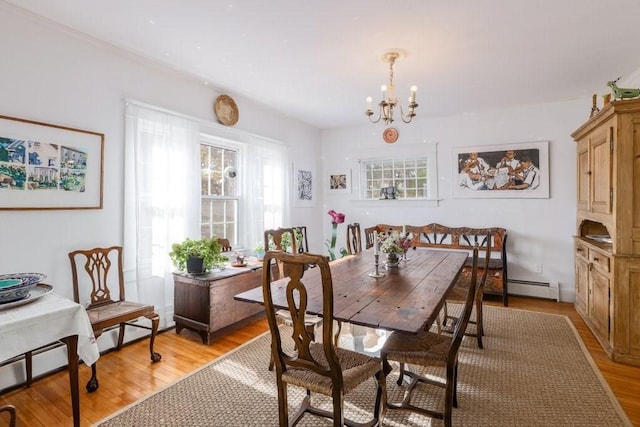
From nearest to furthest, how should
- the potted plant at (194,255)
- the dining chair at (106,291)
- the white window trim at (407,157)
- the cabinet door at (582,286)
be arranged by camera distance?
the dining chair at (106,291), the potted plant at (194,255), the cabinet door at (582,286), the white window trim at (407,157)

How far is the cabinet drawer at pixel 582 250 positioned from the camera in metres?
3.47

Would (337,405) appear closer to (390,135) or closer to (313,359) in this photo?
(313,359)

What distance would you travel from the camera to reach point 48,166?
2502mm

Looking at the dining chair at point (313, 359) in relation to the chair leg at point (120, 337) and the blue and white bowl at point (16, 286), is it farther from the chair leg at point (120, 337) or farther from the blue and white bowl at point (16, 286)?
the chair leg at point (120, 337)

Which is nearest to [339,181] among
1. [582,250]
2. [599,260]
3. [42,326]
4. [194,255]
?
[194,255]

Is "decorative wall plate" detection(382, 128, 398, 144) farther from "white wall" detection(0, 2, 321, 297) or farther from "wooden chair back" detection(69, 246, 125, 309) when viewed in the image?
"wooden chair back" detection(69, 246, 125, 309)

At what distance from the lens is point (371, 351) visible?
2.72 m

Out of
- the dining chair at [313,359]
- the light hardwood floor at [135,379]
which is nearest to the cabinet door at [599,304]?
the light hardwood floor at [135,379]

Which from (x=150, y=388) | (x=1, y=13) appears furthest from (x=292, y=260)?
(x=1, y=13)

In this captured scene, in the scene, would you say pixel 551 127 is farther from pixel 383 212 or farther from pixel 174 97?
pixel 174 97

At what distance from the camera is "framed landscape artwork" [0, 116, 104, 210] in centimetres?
231

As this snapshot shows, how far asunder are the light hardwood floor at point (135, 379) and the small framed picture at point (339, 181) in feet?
10.1

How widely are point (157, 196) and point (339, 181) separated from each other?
3.24m

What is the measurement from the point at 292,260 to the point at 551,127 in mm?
4431
